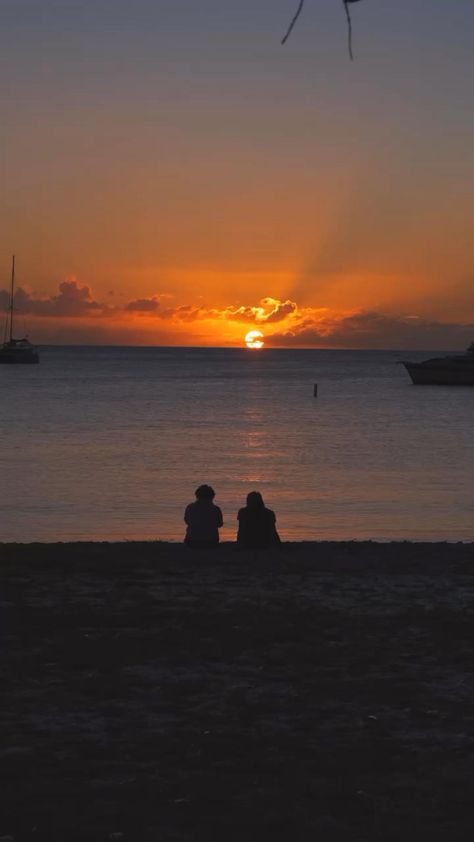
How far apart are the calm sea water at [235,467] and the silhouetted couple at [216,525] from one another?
855 centimetres

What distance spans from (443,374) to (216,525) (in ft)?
364

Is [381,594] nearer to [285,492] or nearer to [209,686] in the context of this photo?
[209,686]

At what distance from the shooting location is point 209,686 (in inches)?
358

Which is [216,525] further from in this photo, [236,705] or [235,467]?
[235,467]

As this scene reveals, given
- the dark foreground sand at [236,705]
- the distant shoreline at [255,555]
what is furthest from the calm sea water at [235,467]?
the dark foreground sand at [236,705]

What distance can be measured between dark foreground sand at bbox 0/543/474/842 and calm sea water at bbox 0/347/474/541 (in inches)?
500

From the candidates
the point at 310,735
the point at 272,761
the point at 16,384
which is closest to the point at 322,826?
the point at 272,761

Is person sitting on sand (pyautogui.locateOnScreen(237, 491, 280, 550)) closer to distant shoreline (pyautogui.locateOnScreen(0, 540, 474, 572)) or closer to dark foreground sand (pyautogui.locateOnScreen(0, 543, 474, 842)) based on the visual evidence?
distant shoreline (pyautogui.locateOnScreen(0, 540, 474, 572))

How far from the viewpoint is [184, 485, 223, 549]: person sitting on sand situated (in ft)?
54.5

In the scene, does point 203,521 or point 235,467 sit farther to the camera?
point 235,467

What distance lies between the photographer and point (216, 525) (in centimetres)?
1677

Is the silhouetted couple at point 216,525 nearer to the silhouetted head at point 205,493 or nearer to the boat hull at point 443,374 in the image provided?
the silhouetted head at point 205,493

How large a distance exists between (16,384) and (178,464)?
99.1 metres

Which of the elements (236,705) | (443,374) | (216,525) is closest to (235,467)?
(216,525)
